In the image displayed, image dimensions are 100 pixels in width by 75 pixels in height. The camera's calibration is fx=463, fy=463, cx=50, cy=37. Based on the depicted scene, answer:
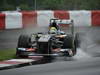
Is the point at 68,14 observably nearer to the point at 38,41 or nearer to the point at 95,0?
the point at 95,0

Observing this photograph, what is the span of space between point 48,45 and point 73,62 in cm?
100

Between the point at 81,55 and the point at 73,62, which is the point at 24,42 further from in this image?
the point at 73,62

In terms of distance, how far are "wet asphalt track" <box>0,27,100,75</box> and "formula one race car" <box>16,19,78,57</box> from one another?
0.92 feet

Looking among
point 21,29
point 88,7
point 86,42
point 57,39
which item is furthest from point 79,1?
point 57,39

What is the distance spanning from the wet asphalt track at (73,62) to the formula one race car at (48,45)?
281 mm

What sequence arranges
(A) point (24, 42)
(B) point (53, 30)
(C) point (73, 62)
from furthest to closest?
(B) point (53, 30)
(A) point (24, 42)
(C) point (73, 62)

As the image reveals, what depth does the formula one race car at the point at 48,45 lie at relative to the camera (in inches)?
531

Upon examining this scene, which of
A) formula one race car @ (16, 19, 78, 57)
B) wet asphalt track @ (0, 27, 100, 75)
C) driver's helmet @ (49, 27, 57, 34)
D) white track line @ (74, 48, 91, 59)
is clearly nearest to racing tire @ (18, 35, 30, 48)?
formula one race car @ (16, 19, 78, 57)

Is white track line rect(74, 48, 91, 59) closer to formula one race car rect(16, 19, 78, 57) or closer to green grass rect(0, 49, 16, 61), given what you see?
formula one race car rect(16, 19, 78, 57)

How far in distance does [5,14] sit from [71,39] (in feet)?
26.6

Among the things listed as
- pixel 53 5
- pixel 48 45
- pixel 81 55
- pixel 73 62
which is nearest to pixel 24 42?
pixel 48 45

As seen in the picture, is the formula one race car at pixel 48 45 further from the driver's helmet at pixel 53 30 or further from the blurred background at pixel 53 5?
the blurred background at pixel 53 5

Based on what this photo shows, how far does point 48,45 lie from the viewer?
44.1ft

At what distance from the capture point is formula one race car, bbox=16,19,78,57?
13.5 metres
